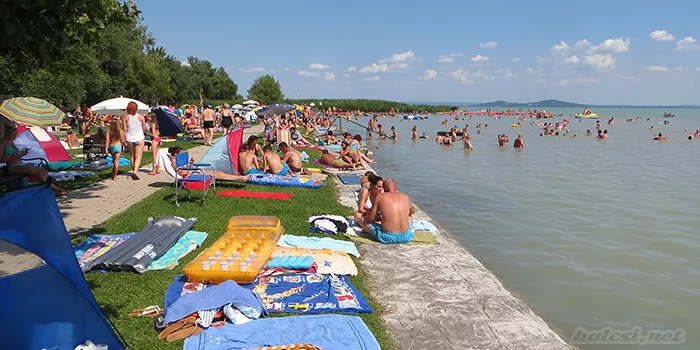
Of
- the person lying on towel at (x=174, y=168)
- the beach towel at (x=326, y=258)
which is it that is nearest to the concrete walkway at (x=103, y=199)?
the person lying on towel at (x=174, y=168)

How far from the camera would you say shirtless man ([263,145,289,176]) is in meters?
12.1

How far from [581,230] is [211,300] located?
7956 millimetres

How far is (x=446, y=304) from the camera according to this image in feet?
16.8

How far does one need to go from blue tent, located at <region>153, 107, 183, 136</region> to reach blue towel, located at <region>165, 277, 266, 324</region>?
56.9 feet

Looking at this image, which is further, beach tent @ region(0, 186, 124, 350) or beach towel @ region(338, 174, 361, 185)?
beach towel @ region(338, 174, 361, 185)

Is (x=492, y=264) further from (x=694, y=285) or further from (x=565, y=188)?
(x=565, y=188)

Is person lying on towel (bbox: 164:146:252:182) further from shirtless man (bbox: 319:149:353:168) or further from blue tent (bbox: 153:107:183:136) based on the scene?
blue tent (bbox: 153:107:183:136)

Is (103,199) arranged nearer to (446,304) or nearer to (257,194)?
(257,194)

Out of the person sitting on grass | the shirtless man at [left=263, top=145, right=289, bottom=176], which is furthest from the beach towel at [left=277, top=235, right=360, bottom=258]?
the person sitting on grass

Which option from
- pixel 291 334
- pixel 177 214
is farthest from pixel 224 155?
pixel 291 334

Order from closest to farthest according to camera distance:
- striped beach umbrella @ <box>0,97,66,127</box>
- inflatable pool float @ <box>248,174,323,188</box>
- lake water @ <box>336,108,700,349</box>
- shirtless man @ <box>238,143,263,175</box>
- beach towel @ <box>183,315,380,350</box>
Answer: beach towel @ <box>183,315,380,350</box> < lake water @ <box>336,108,700,349</box> < inflatable pool float @ <box>248,174,323,188</box> < shirtless man @ <box>238,143,263,175</box> < striped beach umbrella @ <box>0,97,66,127</box>

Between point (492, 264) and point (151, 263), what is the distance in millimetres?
4923

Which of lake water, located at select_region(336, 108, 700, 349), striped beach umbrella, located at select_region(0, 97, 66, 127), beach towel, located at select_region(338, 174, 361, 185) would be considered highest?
striped beach umbrella, located at select_region(0, 97, 66, 127)

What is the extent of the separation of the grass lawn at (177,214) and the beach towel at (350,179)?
395 mm
